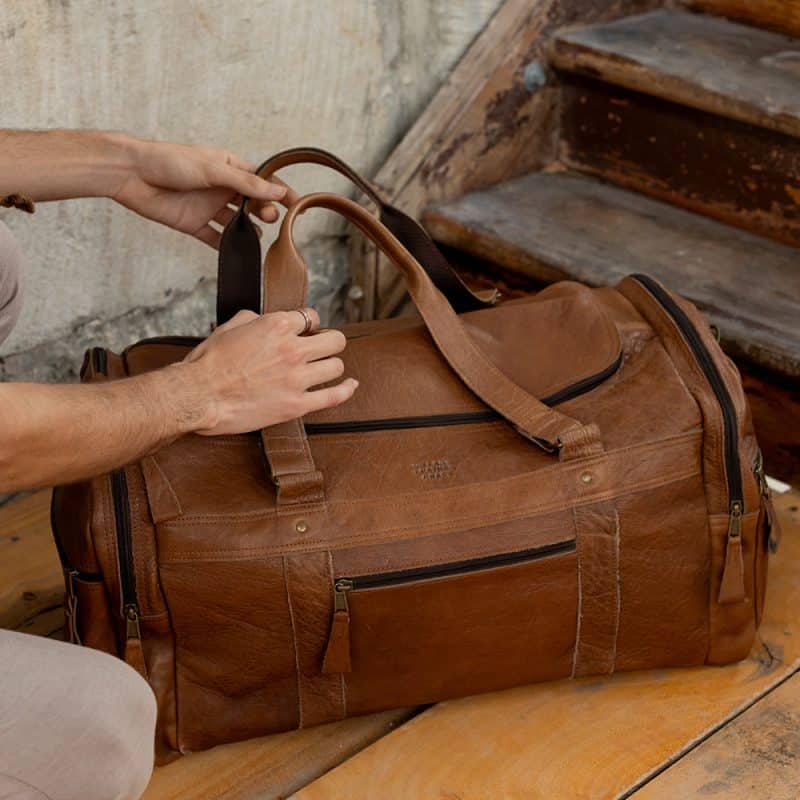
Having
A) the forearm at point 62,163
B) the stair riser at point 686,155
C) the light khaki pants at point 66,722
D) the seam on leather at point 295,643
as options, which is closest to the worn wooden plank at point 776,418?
the stair riser at point 686,155

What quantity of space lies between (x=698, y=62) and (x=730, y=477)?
84 centimetres

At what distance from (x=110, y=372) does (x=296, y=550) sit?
1.01ft

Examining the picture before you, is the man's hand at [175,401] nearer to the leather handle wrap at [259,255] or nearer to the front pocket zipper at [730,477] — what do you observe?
the leather handle wrap at [259,255]

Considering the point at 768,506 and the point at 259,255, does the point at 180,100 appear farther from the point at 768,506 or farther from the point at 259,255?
the point at 768,506

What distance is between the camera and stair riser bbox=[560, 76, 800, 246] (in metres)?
1.83

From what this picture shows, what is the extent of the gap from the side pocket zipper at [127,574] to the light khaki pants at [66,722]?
0.14 metres

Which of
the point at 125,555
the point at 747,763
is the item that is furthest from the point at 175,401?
the point at 747,763

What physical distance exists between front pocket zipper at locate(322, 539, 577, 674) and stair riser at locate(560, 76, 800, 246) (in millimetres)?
829

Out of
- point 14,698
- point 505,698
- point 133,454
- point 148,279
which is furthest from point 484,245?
point 14,698

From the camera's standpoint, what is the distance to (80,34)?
158 centimetres

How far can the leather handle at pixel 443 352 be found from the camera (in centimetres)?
127

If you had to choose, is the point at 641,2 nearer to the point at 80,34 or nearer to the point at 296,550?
the point at 80,34

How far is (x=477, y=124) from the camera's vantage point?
1987mm

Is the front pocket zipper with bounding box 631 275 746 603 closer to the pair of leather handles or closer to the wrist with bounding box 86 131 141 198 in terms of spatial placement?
the pair of leather handles
